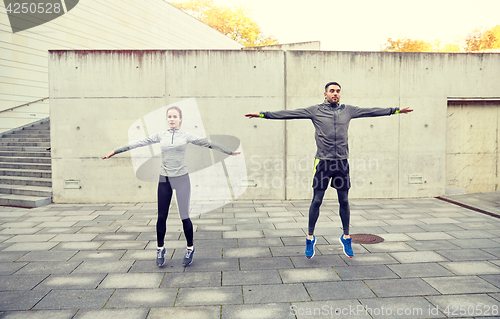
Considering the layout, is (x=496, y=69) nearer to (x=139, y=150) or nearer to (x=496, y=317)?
(x=496, y=317)

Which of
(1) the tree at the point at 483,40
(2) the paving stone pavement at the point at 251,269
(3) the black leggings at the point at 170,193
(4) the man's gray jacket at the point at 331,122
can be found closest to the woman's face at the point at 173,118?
(3) the black leggings at the point at 170,193

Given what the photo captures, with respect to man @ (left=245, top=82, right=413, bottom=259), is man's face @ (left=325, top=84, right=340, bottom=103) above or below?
above

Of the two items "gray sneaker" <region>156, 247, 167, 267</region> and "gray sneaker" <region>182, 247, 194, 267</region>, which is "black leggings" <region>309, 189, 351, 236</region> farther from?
"gray sneaker" <region>156, 247, 167, 267</region>

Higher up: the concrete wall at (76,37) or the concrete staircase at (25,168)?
the concrete wall at (76,37)

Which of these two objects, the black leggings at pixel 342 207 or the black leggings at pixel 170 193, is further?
the black leggings at pixel 342 207

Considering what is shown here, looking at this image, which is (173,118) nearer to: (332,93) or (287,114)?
(287,114)

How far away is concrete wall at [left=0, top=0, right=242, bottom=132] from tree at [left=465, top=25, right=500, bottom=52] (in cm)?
3832

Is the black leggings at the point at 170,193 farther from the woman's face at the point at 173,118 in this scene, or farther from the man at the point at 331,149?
the man at the point at 331,149

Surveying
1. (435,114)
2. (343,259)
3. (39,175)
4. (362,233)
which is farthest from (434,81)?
(39,175)

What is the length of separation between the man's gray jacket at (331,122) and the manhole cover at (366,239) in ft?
5.04

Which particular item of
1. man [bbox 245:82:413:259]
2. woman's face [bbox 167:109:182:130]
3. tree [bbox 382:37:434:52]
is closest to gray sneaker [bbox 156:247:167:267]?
woman's face [bbox 167:109:182:130]

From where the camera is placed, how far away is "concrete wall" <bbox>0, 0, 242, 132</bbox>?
1299 cm

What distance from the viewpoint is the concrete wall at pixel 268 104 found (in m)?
8.16

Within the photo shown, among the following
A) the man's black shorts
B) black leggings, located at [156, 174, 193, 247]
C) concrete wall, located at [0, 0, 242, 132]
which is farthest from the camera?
concrete wall, located at [0, 0, 242, 132]
